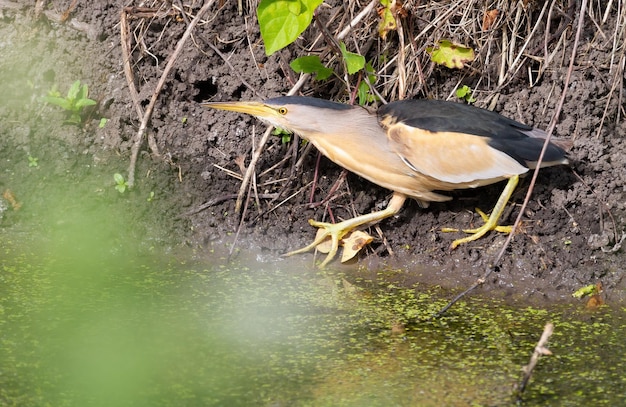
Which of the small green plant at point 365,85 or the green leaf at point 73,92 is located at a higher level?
the small green plant at point 365,85

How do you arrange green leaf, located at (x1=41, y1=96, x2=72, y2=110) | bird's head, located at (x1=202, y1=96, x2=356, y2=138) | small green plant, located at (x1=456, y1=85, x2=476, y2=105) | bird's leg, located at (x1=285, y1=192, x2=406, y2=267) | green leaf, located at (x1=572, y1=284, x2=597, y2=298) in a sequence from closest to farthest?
green leaf, located at (x1=572, y1=284, x2=597, y2=298), bird's head, located at (x1=202, y1=96, x2=356, y2=138), bird's leg, located at (x1=285, y1=192, x2=406, y2=267), small green plant, located at (x1=456, y1=85, x2=476, y2=105), green leaf, located at (x1=41, y1=96, x2=72, y2=110)

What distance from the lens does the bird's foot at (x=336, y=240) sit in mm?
3617

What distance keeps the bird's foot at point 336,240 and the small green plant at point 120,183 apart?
81 cm

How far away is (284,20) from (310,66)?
1.17 feet

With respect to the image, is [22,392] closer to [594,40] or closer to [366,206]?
[366,206]

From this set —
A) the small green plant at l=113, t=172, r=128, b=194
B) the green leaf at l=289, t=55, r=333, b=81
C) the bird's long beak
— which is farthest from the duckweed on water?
the green leaf at l=289, t=55, r=333, b=81

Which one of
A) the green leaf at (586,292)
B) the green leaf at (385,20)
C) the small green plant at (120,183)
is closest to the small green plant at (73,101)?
the small green plant at (120,183)

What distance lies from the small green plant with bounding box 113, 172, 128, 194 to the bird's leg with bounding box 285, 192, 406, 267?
856mm

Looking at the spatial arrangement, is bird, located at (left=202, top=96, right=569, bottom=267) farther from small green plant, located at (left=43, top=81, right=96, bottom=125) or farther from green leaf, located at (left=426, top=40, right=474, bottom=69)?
small green plant, located at (left=43, top=81, right=96, bottom=125)

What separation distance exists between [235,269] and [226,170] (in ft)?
1.64

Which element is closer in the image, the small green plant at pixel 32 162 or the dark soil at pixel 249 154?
the dark soil at pixel 249 154

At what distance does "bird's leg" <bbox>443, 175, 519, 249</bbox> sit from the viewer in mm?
3400

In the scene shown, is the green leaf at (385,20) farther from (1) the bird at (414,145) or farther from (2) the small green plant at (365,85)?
(1) the bird at (414,145)

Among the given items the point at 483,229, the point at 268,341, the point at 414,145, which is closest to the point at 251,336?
the point at 268,341
